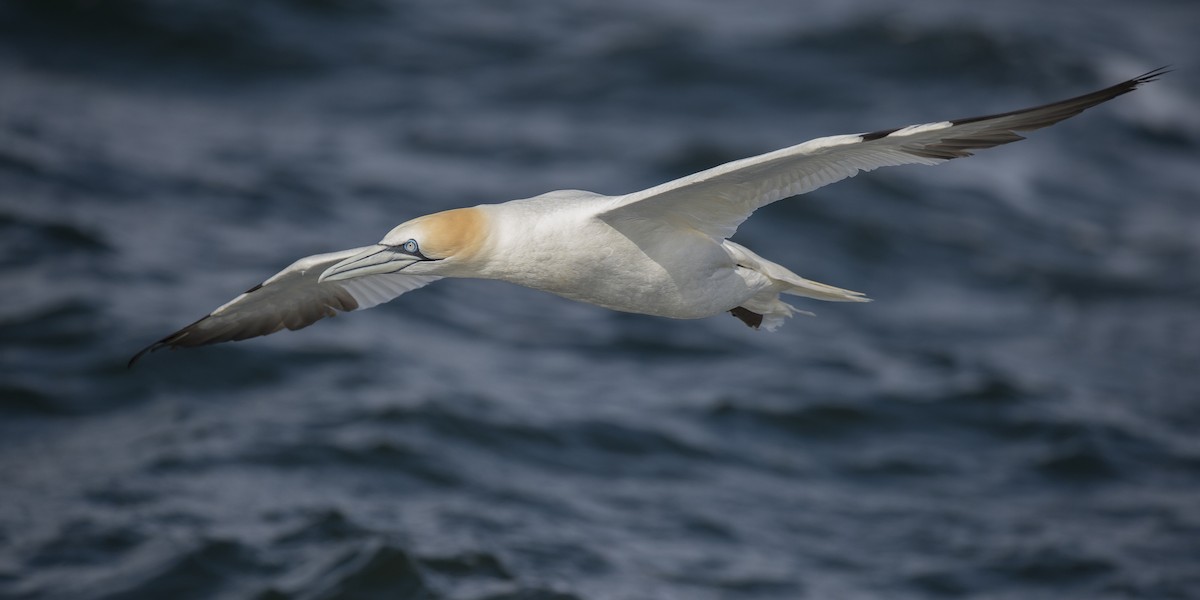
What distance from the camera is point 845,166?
22.3ft

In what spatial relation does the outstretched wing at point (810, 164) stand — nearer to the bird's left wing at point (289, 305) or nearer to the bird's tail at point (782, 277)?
the bird's tail at point (782, 277)

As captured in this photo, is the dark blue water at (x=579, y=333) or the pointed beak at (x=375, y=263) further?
the dark blue water at (x=579, y=333)

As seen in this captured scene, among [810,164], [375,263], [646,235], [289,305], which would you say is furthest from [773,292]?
[289,305]

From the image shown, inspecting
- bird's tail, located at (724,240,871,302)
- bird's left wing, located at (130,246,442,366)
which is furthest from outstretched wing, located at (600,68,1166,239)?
bird's left wing, located at (130,246,442,366)

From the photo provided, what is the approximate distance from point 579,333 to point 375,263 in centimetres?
793

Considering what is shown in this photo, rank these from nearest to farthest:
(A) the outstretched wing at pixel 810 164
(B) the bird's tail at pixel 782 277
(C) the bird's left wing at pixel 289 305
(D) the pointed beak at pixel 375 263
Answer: (A) the outstretched wing at pixel 810 164, (D) the pointed beak at pixel 375 263, (B) the bird's tail at pixel 782 277, (C) the bird's left wing at pixel 289 305

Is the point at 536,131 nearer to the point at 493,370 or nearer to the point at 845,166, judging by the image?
the point at 493,370

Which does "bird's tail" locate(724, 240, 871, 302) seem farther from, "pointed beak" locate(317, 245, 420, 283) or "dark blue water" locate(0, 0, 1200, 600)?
"dark blue water" locate(0, 0, 1200, 600)

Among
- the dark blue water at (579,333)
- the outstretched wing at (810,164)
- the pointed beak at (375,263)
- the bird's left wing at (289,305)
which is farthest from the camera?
the dark blue water at (579,333)

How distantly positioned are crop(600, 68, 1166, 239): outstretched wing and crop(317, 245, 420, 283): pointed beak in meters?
1.05

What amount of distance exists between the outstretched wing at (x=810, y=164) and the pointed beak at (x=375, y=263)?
1.05 metres

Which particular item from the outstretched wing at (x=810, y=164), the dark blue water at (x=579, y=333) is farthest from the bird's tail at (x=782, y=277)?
the dark blue water at (x=579, y=333)

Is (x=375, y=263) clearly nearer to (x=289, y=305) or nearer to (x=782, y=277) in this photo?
(x=289, y=305)

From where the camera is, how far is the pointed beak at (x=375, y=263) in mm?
6875
